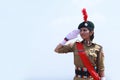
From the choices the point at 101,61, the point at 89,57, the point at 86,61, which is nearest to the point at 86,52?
the point at 89,57

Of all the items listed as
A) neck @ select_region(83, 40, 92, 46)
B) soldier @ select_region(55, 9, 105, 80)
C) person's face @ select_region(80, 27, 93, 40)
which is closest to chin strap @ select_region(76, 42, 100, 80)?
soldier @ select_region(55, 9, 105, 80)

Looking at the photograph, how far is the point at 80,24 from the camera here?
2467cm

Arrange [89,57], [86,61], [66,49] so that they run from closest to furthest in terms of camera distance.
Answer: [86,61]
[89,57]
[66,49]

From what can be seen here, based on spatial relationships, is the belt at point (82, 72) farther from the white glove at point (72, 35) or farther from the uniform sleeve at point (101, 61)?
the white glove at point (72, 35)

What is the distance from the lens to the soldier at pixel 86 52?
24.6m

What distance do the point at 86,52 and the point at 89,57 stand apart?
0.13m

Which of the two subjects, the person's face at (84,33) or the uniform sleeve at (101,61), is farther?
the uniform sleeve at (101,61)

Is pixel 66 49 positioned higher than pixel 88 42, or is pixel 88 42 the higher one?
pixel 88 42

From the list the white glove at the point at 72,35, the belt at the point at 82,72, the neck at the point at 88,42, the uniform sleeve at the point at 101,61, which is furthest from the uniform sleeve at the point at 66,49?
the uniform sleeve at the point at 101,61

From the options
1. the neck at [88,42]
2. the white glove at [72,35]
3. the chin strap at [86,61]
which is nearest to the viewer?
the chin strap at [86,61]

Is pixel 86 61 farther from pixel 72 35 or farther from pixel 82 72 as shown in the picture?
pixel 72 35

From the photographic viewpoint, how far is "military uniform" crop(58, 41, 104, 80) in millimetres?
24594

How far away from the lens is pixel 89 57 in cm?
2464

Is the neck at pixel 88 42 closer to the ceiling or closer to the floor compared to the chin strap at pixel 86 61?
closer to the ceiling
